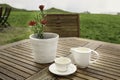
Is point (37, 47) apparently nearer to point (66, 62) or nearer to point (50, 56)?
point (50, 56)

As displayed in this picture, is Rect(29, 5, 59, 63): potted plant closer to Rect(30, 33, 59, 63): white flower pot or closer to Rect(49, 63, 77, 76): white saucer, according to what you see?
Rect(30, 33, 59, 63): white flower pot

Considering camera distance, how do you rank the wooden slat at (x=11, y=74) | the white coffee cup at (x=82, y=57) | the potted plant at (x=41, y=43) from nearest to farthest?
the wooden slat at (x=11, y=74), the white coffee cup at (x=82, y=57), the potted plant at (x=41, y=43)

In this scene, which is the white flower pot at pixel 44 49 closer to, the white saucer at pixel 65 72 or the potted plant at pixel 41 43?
the potted plant at pixel 41 43

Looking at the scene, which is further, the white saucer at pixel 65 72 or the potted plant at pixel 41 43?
the potted plant at pixel 41 43

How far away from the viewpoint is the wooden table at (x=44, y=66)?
1229 millimetres

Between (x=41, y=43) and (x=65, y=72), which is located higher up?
(x=41, y=43)

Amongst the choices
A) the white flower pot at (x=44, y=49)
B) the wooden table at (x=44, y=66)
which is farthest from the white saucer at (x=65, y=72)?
the white flower pot at (x=44, y=49)

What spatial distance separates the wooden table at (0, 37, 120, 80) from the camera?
1229 millimetres

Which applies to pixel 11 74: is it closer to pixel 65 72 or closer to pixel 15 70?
pixel 15 70

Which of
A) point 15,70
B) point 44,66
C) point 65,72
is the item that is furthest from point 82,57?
point 15,70

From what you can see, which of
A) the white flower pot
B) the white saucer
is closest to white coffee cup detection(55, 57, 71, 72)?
the white saucer

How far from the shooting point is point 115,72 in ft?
4.27

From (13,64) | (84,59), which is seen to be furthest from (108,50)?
(13,64)

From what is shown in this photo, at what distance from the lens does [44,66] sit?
1408 mm
